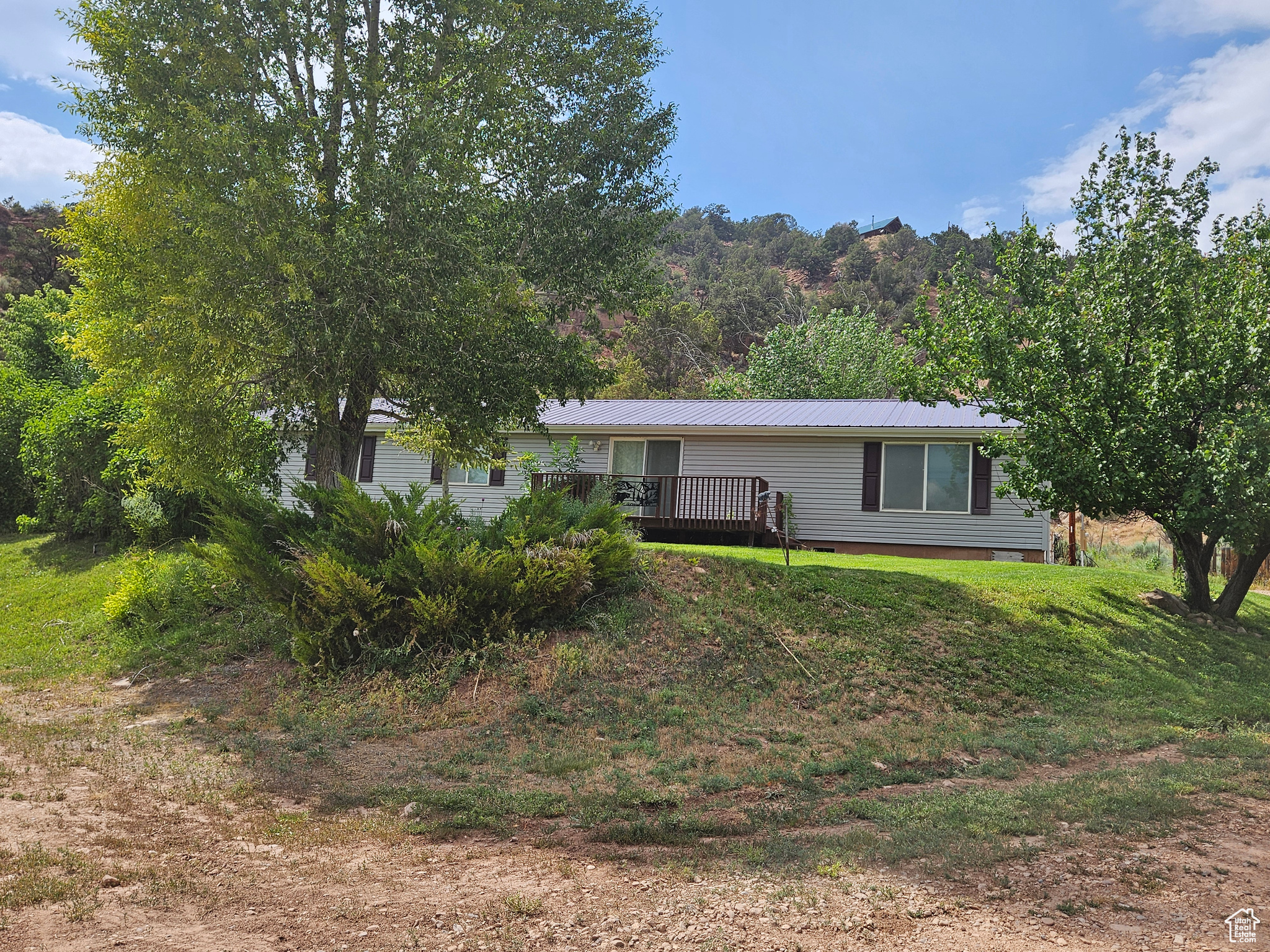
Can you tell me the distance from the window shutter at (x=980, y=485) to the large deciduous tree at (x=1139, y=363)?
391 cm

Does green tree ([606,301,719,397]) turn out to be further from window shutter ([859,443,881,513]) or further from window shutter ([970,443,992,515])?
window shutter ([970,443,992,515])

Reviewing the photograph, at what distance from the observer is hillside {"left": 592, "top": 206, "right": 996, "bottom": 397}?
39.8 m

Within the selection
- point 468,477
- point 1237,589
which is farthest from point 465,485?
point 1237,589

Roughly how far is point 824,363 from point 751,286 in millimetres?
20001

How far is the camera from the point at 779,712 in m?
7.82

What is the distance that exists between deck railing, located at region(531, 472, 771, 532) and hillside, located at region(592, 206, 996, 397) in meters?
8.74

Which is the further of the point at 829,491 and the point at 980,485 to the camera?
the point at 829,491

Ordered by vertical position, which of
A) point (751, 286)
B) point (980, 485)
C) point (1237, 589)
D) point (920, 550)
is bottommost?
point (1237, 589)

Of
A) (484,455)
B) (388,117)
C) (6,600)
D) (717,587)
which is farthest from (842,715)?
(6,600)

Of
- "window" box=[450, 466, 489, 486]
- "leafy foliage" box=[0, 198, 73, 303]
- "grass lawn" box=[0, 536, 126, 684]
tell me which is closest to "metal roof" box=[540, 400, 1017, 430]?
"window" box=[450, 466, 489, 486]

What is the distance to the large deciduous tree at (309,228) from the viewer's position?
9258 millimetres

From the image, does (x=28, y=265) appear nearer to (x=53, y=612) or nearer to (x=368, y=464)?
(x=368, y=464)

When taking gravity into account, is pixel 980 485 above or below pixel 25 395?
below

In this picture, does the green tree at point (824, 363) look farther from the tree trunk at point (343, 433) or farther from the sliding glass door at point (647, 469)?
the tree trunk at point (343, 433)
